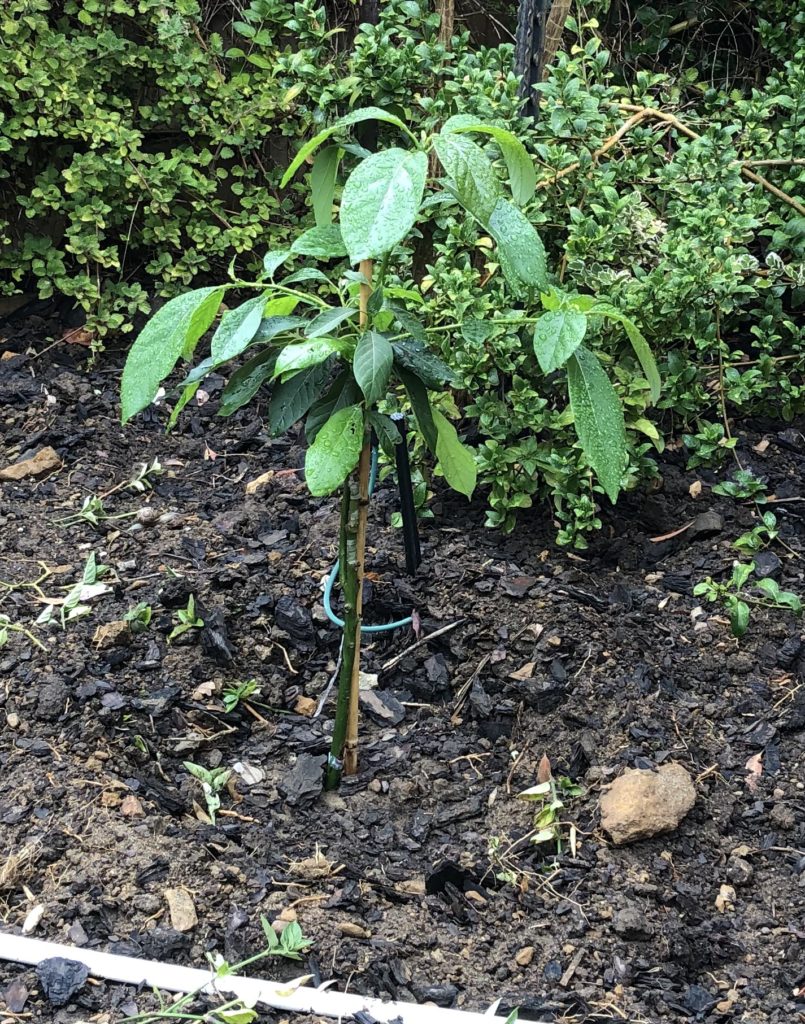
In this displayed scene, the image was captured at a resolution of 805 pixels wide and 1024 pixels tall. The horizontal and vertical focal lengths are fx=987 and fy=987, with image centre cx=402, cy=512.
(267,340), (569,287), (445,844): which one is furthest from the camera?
(569,287)

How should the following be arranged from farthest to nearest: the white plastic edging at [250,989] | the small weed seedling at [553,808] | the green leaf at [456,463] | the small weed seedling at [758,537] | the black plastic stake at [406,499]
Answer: the small weed seedling at [758,537] < the black plastic stake at [406,499] < the small weed seedling at [553,808] < the green leaf at [456,463] < the white plastic edging at [250,989]

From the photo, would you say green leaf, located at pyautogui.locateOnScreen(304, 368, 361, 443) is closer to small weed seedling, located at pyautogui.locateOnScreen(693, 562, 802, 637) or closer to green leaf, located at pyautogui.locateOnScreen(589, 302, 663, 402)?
green leaf, located at pyautogui.locateOnScreen(589, 302, 663, 402)

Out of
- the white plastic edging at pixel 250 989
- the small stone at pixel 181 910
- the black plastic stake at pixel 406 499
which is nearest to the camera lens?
the white plastic edging at pixel 250 989

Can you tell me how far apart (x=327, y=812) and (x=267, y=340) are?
951mm

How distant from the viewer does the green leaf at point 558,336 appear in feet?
4.42

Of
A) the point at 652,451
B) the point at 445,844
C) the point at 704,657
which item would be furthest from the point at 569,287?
the point at 445,844

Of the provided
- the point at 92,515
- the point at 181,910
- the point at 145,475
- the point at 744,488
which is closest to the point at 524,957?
the point at 181,910

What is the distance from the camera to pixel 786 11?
11.1ft

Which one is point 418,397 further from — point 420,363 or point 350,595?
point 350,595

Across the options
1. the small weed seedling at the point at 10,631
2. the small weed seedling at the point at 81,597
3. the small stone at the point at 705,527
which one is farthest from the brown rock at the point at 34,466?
the small stone at the point at 705,527

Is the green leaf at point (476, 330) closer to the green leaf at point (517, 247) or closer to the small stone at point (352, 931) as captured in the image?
the green leaf at point (517, 247)

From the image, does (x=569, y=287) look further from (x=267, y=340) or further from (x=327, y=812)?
(x=327, y=812)

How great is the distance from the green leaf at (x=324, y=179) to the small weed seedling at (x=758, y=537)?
1444 mm

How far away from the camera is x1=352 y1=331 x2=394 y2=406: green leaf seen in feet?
4.43
